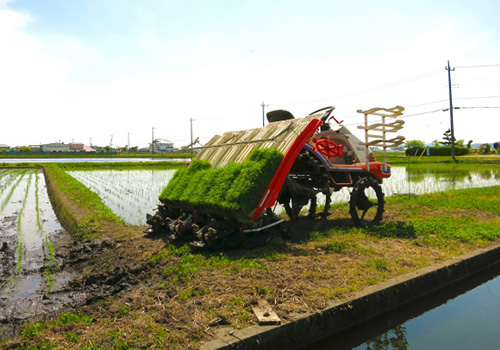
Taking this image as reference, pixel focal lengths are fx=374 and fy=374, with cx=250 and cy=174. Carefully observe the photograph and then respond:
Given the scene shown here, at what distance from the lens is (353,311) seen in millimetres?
3541

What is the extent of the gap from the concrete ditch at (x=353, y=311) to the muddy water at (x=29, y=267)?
7.33 ft

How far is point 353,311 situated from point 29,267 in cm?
486

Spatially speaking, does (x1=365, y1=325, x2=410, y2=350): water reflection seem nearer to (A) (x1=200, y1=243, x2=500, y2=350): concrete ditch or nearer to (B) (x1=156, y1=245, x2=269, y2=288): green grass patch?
(A) (x1=200, y1=243, x2=500, y2=350): concrete ditch

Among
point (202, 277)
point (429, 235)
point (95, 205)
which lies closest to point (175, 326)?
point (202, 277)

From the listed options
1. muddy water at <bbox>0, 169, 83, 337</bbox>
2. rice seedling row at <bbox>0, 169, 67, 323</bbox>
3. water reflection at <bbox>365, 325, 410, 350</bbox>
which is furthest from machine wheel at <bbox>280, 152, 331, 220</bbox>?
rice seedling row at <bbox>0, 169, 67, 323</bbox>

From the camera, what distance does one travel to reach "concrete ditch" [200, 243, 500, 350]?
2881 millimetres

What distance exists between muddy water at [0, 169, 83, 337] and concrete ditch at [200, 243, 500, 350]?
223 centimetres

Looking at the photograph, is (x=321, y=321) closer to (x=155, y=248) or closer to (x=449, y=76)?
(x=155, y=248)

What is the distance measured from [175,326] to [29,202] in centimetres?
1312

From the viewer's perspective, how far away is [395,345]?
3.33 metres

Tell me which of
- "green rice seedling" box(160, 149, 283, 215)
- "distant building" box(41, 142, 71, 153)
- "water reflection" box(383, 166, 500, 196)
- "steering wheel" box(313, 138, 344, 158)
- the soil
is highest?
"distant building" box(41, 142, 71, 153)

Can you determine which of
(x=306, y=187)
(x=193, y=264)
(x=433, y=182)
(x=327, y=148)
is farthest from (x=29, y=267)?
(x=433, y=182)

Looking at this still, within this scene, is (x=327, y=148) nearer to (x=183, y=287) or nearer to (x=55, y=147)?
(x=183, y=287)

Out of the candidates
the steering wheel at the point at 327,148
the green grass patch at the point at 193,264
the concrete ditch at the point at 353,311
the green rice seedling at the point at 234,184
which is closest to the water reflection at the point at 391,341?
the concrete ditch at the point at 353,311
